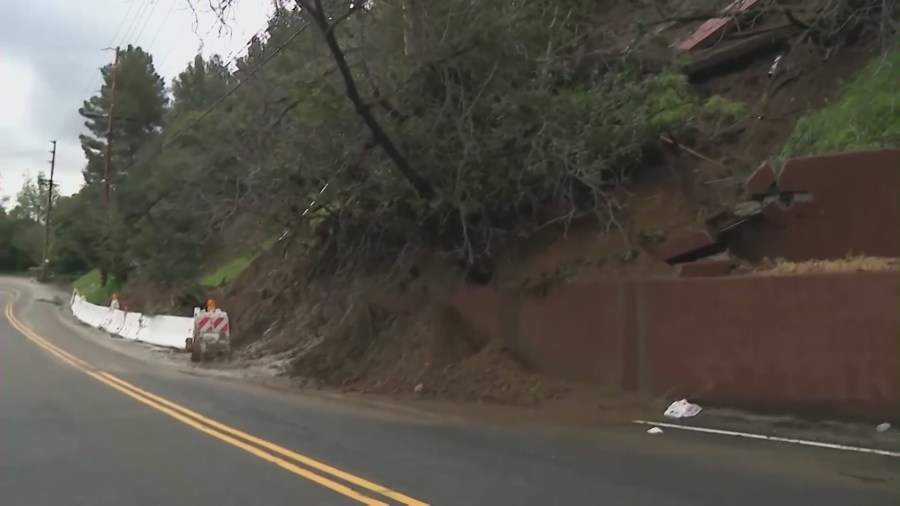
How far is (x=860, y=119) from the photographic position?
13.3m

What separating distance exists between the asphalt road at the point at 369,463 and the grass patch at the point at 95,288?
140 feet

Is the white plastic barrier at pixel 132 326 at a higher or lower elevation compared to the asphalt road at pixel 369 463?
higher

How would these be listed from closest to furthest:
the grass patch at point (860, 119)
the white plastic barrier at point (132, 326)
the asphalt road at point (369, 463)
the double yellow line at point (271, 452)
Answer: the asphalt road at point (369, 463) < the double yellow line at point (271, 452) < the grass patch at point (860, 119) < the white plastic barrier at point (132, 326)

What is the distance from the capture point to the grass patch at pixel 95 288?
5566 centimetres

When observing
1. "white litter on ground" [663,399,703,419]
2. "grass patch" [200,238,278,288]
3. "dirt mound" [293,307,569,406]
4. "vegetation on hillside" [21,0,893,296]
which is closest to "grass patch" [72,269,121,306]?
"grass patch" [200,238,278,288]

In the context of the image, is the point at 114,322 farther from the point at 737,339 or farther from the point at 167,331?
the point at 737,339

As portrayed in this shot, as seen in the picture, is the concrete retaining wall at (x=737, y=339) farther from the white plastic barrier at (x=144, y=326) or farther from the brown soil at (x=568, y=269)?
the white plastic barrier at (x=144, y=326)

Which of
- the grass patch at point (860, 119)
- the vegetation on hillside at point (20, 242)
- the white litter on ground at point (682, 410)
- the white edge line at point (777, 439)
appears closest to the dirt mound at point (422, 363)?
the white litter on ground at point (682, 410)

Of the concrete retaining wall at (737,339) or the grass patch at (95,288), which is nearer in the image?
the concrete retaining wall at (737,339)

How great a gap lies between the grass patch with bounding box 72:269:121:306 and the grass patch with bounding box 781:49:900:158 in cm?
4553

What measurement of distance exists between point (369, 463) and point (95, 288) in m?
60.2

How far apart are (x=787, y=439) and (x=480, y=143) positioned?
25.8ft

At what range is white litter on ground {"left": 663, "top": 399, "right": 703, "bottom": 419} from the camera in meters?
11.8

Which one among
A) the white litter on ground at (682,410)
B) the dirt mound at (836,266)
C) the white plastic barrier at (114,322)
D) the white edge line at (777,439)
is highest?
the dirt mound at (836,266)
